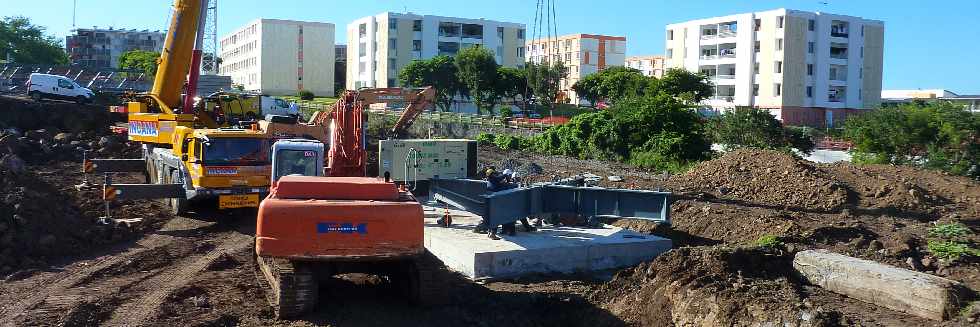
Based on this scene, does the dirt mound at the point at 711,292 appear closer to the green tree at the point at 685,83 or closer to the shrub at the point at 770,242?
the shrub at the point at 770,242

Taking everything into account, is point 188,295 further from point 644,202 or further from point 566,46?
point 566,46

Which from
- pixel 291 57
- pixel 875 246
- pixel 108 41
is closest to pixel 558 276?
pixel 875 246

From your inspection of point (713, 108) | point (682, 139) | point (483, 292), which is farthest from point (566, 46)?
point (483, 292)

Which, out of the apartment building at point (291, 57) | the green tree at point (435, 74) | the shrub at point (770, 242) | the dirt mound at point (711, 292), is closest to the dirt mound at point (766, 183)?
the shrub at point (770, 242)

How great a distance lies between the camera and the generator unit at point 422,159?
16.0 meters

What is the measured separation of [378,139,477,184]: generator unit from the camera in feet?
52.4

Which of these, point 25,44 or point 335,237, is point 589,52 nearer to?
point 25,44

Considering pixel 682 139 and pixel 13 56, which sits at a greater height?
pixel 13 56

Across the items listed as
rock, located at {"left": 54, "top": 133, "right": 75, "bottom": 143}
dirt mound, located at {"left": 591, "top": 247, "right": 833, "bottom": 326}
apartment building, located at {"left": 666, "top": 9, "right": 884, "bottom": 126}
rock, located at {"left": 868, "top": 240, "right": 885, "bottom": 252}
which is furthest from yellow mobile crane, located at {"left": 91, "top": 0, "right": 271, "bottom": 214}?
apartment building, located at {"left": 666, "top": 9, "right": 884, "bottom": 126}

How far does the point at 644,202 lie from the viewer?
1280 centimetres

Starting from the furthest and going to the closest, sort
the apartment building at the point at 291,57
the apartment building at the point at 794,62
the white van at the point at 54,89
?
1. the apartment building at the point at 291,57
2. the apartment building at the point at 794,62
3. the white van at the point at 54,89

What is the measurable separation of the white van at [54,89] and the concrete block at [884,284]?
35656 millimetres

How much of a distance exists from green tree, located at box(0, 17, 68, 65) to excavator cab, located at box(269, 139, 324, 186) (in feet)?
219

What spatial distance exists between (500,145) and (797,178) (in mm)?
21552
